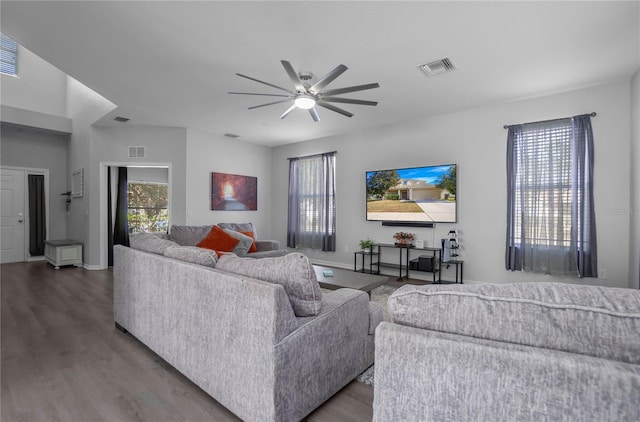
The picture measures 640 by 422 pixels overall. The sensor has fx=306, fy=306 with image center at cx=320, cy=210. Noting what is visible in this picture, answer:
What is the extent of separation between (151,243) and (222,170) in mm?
4001

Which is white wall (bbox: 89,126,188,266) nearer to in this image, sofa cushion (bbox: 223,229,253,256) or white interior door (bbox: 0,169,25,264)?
sofa cushion (bbox: 223,229,253,256)

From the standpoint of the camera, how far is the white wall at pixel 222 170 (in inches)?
226

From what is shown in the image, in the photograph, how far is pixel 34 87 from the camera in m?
6.24

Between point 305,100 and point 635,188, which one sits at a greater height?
point 305,100

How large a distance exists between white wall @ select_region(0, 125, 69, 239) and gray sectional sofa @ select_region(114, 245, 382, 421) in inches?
260

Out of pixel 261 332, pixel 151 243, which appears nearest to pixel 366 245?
pixel 151 243

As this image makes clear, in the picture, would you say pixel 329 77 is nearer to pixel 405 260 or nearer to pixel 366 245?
pixel 366 245

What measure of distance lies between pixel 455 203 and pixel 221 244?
349cm

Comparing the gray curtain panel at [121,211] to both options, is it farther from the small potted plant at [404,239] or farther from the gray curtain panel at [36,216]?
the small potted plant at [404,239]

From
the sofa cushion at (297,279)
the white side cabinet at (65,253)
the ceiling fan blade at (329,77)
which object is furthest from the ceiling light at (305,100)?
the white side cabinet at (65,253)

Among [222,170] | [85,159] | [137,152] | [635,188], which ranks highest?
[137,152]

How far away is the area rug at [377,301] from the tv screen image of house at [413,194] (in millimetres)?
1387

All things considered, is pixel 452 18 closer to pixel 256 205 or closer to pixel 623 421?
pixel 623 421

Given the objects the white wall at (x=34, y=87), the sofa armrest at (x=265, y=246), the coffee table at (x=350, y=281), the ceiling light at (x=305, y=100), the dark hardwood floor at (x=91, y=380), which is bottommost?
the dark hardwood floor at (x=91, y=380)
